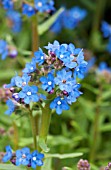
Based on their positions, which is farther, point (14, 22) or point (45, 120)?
point (14, 22)

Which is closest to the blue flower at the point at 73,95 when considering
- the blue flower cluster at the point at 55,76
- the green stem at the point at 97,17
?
the blue flower cluster at the point at 55,76

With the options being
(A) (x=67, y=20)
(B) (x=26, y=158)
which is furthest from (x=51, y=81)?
(A) (x=67, y=20)

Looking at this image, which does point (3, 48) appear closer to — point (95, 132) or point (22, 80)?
point (95, 132)

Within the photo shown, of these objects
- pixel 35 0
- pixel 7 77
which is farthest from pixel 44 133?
pixel 7 77

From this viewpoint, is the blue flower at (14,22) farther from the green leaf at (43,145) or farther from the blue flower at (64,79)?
the blue flower at (64,79)

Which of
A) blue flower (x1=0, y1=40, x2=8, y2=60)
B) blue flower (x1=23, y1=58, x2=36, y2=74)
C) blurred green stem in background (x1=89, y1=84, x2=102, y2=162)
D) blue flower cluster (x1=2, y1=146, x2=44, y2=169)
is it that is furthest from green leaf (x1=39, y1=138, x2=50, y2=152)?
blue flower (x1=0, y1=40, x2=8, y2=60)

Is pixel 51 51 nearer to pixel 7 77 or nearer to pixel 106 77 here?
pixel 106 77
